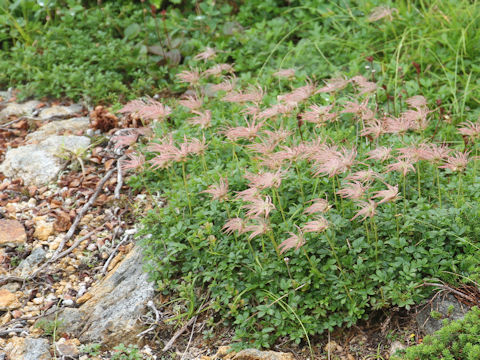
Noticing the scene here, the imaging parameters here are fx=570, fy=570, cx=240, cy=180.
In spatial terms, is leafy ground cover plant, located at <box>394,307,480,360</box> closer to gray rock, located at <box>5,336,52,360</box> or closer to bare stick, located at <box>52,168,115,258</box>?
gray rock, located at <box>5,336,52,360</box>

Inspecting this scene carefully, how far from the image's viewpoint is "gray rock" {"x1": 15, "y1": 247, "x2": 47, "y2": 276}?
3.57 m

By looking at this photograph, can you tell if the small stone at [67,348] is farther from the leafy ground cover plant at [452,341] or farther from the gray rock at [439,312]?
the gray rock at [439,312]

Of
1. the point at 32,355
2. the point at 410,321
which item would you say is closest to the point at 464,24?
the point at 410,321

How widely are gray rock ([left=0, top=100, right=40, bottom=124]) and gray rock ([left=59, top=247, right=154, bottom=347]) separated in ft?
7.36

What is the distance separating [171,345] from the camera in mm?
3057

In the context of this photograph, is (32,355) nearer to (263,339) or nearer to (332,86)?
(263,339)

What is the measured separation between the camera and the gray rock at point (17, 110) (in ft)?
16.4

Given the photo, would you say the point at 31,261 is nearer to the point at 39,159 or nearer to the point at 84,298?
the point at 84,298

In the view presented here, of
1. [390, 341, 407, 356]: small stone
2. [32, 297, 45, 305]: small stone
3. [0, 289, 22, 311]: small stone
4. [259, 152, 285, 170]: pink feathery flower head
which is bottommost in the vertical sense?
[390, 341, 407, 356]: small stone

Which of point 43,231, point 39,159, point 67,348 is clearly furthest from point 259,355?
point 39,159

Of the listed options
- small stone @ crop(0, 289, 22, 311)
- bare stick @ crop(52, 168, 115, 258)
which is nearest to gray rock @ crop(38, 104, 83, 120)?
bare stick @ crop(52, 168, 115, 258)

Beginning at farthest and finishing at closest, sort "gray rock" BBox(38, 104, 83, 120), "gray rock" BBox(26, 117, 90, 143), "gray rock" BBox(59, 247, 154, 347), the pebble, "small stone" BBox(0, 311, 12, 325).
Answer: "gray rock" BBox(38, 104, 83, 120)
"gray rock" BBox(26, 117, 90, 143)
the pebble
"small stone" BBox(0, 311, 12, 325)
"gray rock" BBox(59, 247, 154, 347)

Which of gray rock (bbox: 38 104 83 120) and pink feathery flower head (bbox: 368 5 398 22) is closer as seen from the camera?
pink feathery flower head (bbox: 368 5 398 22)

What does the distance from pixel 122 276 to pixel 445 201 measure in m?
1.93
